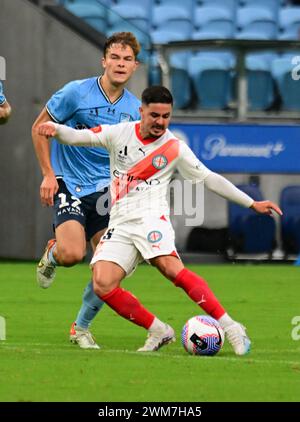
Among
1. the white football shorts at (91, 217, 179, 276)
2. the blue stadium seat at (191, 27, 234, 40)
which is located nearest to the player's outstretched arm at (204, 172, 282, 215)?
the white football shorts at (91, 217, 179, 276)

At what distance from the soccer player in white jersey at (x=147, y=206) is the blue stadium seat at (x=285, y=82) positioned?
9744mm

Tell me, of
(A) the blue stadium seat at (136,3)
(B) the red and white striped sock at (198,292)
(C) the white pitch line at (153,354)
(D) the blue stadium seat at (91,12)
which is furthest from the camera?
(A) the blue stadium seat at (136,3)

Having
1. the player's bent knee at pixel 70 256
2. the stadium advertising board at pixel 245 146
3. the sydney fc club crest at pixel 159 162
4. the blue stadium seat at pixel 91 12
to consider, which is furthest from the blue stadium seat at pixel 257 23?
the sydney fc club crest at pixel 159 162

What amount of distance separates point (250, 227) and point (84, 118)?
29.3 ft

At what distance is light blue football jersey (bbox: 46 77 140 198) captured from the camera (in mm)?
9625

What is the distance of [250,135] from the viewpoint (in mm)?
18438

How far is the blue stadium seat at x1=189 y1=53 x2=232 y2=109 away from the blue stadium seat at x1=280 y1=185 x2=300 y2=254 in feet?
4.97

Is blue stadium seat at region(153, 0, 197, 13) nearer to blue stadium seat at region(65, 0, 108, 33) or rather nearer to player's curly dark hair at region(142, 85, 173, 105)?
blue stadium seat at region(65, 0, 108, 33)

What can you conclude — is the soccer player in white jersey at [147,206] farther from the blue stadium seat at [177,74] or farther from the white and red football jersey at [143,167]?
the blue stadium seat at [177,74]

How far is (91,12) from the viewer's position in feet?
63.0

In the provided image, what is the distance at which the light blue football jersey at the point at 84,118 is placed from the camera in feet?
31.6

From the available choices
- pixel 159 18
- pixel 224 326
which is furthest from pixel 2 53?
pixel 224 326
